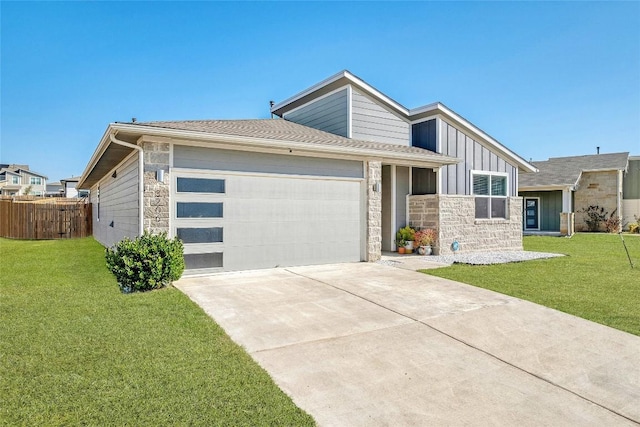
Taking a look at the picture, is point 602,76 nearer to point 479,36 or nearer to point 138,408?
point 479,36

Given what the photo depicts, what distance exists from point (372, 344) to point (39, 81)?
20.4 meters

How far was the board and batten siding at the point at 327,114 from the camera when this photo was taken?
37.4ft

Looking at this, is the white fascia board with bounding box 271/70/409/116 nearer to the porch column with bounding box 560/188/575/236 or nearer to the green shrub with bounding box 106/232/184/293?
the green shrub with bounding box 106/232/184/293

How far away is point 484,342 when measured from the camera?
4125mm

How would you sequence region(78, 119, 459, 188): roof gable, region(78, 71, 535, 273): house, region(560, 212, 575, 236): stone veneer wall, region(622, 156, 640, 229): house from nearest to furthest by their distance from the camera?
region(78, 119, 459, 188): roof gable, region(78, 71, 535, 273): house, region(560, 212, 575, 236): stone veneer wall, region(622, 156, 640, 229): house

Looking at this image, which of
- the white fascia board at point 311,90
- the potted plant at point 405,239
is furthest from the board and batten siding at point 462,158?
the white fascia board at point 311,90

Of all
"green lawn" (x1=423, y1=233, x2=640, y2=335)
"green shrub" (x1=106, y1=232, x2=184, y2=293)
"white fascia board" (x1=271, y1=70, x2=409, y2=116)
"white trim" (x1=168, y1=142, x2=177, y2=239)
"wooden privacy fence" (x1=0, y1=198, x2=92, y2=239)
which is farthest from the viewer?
"wooden privacy fence" (x1=0, y1=198, x2=92, y2=239)

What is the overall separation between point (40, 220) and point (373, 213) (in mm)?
16474

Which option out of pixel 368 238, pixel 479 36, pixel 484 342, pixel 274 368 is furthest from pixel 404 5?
pixel 274 368

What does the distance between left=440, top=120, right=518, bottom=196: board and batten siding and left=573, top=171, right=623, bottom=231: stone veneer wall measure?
1389cm

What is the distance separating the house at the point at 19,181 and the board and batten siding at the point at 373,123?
174 ft

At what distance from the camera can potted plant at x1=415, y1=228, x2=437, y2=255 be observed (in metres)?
11.1

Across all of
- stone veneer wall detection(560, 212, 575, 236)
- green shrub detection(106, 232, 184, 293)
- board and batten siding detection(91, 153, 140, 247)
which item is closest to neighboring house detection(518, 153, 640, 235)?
stone veneer wall detection(560, 212, 575, 236)

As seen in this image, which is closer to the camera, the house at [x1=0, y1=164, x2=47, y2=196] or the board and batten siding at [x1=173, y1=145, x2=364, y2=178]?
the board and batten siding at [x1=173, y1=145, x2=364, y2=178]
